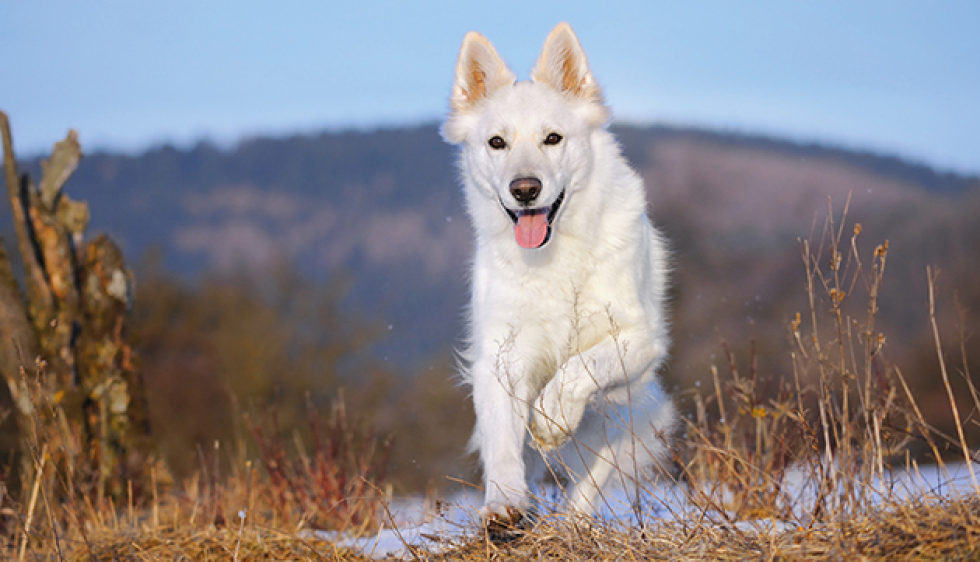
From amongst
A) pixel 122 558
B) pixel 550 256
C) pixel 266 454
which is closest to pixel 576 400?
pixel 550 256

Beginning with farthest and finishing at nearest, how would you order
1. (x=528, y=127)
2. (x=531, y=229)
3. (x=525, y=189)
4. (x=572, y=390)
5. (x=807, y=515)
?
(x=528, y=127) < (x=531, y=229) < (x=525, y=189) < (x=572, y=390) < (x=807, y=515)

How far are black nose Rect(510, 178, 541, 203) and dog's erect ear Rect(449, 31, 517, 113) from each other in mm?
837

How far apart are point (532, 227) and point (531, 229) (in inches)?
0.5

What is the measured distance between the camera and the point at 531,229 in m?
3.25

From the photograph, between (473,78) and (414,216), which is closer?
(473,78)

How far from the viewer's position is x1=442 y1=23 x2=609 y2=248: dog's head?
324 cm

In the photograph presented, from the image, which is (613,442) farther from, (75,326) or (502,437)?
(75,326)

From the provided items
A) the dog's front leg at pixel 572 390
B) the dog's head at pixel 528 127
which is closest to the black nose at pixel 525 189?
the dog's head at pixel 528 127

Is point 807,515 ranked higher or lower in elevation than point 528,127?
lower

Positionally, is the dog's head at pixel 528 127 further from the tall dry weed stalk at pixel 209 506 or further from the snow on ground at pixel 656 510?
the tall dry weed stalk at pixel 209 506

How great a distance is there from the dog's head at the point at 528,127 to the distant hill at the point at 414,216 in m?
13.6

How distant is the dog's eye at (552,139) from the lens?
3461 millimetres

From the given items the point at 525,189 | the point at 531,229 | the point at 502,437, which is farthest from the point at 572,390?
the point at 525,189

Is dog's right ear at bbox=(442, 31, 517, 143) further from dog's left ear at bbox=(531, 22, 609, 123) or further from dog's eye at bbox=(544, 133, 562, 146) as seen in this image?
dog's eye at bbox=(544, 133, 562, 146)
